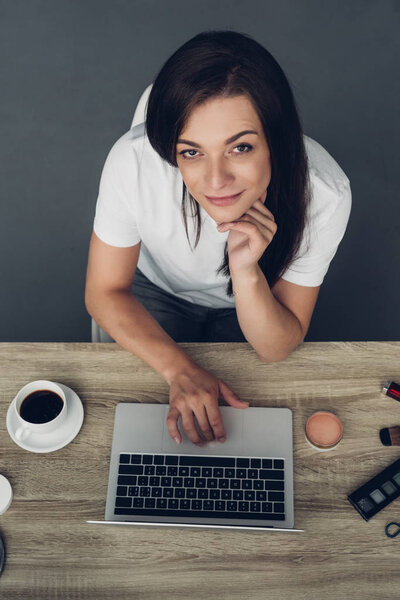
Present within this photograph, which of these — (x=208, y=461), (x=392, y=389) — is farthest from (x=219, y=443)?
(x=392, y=389)

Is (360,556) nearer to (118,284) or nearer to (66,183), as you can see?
(118,284)

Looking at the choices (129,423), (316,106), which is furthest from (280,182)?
(316,106)

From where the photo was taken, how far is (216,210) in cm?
114

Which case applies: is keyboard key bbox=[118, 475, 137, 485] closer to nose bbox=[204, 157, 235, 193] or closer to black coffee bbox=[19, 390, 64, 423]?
black coffee bbox=[19, 390, 64, 423]

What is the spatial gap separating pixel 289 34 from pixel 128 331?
2.05 metres

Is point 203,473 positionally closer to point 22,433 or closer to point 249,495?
point 249,495

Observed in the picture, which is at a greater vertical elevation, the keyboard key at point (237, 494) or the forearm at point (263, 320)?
the forearm at point (263, 320)

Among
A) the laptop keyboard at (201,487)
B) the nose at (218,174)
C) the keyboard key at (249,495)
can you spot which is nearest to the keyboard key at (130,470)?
the laptop keyboard at (201,487)

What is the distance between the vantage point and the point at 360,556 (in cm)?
104

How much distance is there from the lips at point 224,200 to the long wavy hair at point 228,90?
0.31ft

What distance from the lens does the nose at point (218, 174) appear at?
41.4 inches

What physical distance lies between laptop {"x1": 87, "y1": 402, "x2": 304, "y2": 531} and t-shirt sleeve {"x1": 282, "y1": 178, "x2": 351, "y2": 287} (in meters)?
0.33

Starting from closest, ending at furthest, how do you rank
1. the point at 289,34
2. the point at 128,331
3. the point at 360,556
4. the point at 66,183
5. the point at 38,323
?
the point at 360,556
the point at 128,331
the point at 38,323
the point at 66,183
the point at 289,34

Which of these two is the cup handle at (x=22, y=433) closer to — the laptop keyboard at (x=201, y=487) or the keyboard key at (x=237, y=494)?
the laptop keyboard at (x=201, y=487)
